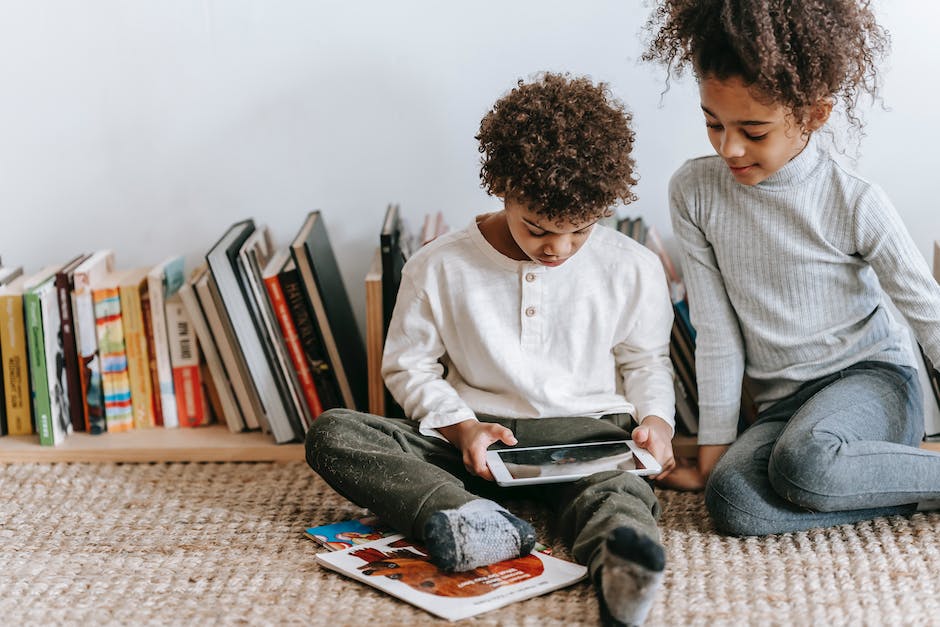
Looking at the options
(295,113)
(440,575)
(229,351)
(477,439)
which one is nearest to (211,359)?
(229,351)

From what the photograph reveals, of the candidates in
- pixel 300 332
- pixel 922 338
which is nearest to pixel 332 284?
pixel 300 332

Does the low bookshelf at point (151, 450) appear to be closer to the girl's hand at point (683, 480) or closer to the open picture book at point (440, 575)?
the open picture book at point (440, 575)

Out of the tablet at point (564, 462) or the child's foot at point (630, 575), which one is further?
the tablet at point (564, 462)

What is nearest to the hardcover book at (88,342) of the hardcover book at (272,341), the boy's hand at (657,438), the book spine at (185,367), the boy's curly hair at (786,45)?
the book spine at (185,367)

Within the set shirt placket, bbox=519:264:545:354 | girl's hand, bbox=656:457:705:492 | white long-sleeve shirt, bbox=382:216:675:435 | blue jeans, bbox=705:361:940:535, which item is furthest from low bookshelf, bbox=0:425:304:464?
blue jeans, bbox=705:361:940:535

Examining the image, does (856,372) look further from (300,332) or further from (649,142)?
(300,332)

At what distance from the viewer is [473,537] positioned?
0.96 m

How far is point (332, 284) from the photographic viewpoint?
4.71 ft

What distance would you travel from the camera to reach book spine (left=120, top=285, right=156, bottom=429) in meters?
1.43

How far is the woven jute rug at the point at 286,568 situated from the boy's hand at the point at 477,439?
10cm

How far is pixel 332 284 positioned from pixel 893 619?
0.84 m

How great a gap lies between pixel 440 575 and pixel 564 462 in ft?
0.69

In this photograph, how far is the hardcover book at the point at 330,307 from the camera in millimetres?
1340

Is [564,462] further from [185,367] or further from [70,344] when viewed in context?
[70,344]
